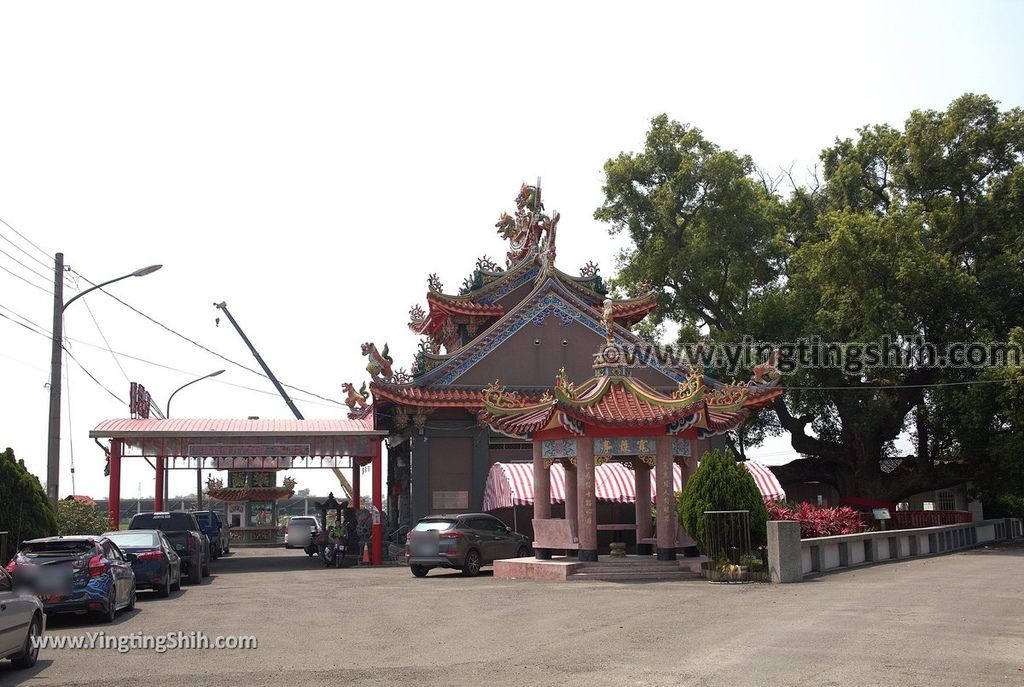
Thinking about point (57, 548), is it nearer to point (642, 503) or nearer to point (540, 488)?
point (540, 488)

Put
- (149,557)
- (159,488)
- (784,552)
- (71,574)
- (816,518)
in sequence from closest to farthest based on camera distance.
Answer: (71,574)
(149,557)
(784,552)
(816,518)
(159,488)

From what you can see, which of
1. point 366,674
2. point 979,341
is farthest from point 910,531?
point 366,674

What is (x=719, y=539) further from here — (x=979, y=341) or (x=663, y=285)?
(x=663, y=285)

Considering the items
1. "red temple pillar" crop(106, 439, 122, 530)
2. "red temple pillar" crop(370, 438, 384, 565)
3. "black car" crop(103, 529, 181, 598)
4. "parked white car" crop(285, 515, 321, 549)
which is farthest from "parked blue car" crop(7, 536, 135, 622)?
"parked white car" crop(285, 515, 321, 549)

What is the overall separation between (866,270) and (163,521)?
82.9 ft

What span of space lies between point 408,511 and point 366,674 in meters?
25.7

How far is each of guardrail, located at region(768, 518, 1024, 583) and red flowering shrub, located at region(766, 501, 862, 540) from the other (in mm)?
279

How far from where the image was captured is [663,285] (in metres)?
44.5

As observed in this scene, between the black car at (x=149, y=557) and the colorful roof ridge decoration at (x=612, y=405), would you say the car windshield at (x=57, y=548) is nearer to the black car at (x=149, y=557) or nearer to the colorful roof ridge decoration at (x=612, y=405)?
the black car at (x=149, y=557)

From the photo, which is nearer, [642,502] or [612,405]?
[612,405]

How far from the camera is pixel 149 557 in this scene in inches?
798

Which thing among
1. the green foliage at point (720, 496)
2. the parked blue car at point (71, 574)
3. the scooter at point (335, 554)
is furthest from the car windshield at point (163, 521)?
the green foliage at point (720, 496)

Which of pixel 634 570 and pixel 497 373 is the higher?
pixel 497 373

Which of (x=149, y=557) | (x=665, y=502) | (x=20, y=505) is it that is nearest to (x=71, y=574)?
(x=149, y=557)
